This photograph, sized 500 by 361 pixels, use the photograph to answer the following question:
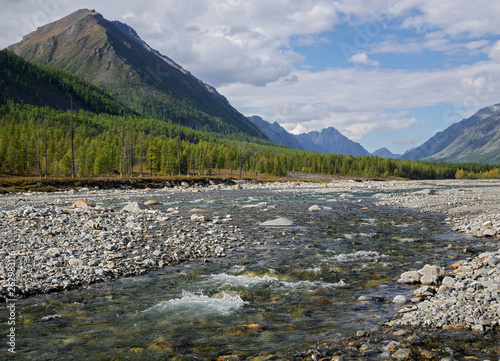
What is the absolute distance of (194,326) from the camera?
8.38m

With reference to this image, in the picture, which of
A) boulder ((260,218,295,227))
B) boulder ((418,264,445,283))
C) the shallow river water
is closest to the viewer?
the shallow river water

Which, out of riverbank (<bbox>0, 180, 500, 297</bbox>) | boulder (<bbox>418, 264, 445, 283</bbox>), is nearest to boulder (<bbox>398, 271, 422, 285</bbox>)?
boulder (<bbox>418, 264, 445, 283</bbox>)

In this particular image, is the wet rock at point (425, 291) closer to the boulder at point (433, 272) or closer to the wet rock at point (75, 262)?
the boulder at point (433, 272)

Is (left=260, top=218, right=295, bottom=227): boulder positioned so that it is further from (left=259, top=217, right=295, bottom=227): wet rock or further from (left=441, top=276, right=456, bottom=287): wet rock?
(left=441, top=276, right=456, bottom=287): wet rock

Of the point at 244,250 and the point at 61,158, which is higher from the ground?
the point at 61,158

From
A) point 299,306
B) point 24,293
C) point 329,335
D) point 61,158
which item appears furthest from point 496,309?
point 61,158

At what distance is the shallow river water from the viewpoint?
7211mm

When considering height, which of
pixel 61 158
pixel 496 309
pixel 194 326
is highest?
pixel 61 158

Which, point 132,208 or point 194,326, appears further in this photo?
point 132,208

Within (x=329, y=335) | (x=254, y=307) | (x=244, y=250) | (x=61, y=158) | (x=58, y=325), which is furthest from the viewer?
(x=61, y=158)

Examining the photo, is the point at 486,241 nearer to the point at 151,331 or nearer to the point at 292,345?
the point at 292,345

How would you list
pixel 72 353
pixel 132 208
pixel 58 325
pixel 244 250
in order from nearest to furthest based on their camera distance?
1. pixel 72 353
2. pixel 58 325
3. pixel 244 250
4. pixel 132 208

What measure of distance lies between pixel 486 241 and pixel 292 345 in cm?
1581

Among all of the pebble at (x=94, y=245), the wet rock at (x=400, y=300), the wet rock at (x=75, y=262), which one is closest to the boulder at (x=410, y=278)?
the wet rock at (x=400, y=300)
